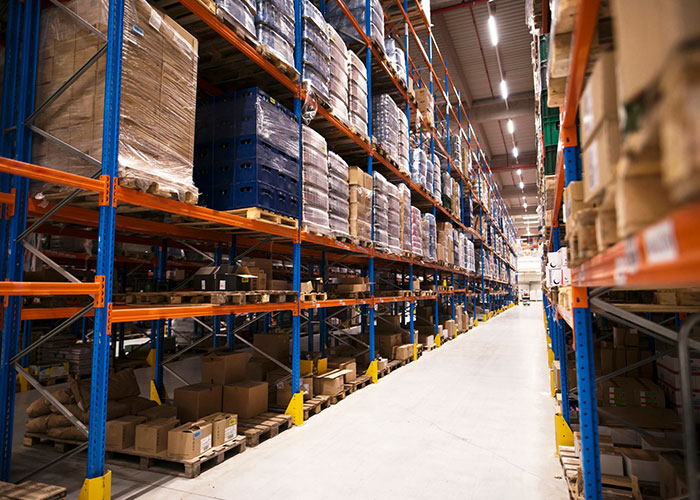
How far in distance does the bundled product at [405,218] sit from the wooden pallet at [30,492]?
6839 millimetres

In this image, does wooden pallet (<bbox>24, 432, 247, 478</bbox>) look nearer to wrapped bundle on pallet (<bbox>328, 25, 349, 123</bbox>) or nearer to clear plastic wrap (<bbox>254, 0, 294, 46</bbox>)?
clear plastic wrap (<bbox>254, 0, 294, 46</bbox>)

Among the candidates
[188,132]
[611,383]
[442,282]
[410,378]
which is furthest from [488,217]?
[188,132]

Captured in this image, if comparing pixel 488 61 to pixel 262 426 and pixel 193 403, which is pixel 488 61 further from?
pixel 193 403

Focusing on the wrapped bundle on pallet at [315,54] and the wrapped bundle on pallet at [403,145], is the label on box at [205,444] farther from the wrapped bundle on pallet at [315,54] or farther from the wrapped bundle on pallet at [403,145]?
the wrapped bundle on pallet at [403,145]

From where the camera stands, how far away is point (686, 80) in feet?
2.27

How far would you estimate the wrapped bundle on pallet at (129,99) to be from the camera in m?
3.14

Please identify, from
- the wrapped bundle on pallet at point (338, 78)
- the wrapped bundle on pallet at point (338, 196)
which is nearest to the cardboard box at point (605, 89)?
the wrapped bundle on pallet at point (338, 196)

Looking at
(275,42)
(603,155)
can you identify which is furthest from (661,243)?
(275,42)

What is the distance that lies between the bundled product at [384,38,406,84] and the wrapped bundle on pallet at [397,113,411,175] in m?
0.87

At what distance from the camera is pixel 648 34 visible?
2.73 feet

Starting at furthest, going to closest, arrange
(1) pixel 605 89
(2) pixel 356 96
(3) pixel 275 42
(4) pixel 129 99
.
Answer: (2) pixel 356 96
(3) pixel 275 42
(4) pixel 129 99
(1) pixel 605 89

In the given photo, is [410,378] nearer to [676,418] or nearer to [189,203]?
[676,418]

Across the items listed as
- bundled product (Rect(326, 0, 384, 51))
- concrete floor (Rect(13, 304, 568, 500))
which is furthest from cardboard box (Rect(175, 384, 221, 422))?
bundled product (Rect(326, 0, 384, 51))

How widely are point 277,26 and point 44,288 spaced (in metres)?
3.66
